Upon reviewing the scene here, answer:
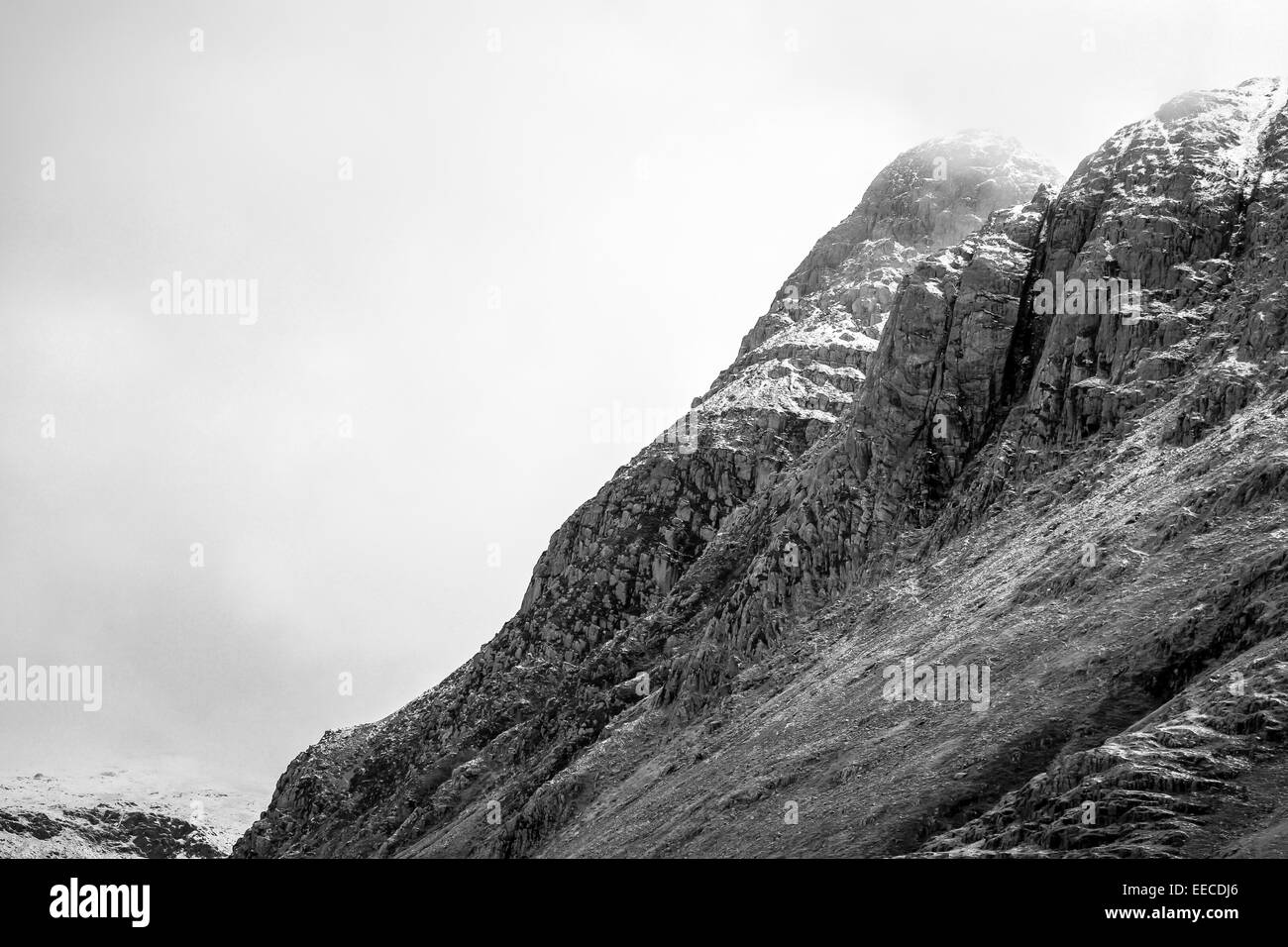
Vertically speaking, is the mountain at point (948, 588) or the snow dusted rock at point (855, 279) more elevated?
the snow dusted rock at point (855, 279)

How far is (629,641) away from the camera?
427 ft

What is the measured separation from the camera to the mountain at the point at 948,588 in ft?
209

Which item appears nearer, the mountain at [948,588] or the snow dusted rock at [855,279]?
the mountain at [948,588]

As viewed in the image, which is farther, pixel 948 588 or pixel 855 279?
pixel 855 279

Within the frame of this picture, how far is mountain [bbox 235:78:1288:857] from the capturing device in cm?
6384

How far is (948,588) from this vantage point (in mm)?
95250

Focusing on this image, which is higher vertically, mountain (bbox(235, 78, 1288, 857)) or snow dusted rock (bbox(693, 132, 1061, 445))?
snow dusted rock (bbox(693, 132, 1061, 445))

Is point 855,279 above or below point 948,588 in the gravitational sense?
above

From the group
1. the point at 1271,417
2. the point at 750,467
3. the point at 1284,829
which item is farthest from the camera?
the point at 750,467

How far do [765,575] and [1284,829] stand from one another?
6985 centimetres

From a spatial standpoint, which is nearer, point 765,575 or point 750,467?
point 765,575

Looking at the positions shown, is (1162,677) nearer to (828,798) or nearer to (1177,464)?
(828,798)

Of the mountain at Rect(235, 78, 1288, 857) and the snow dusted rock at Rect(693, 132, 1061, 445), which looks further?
the snow dusted rock at Rect(693, 132, 1061, 445)
